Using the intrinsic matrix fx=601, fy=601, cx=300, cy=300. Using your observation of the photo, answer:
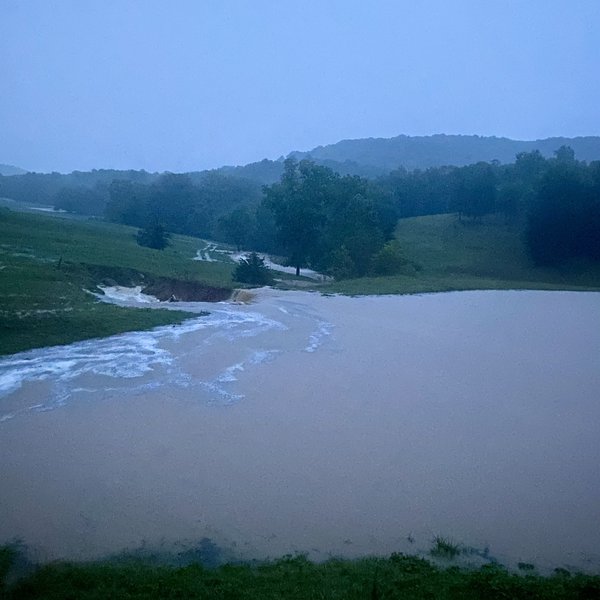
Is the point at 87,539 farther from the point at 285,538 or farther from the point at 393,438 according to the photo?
the point at 393,438

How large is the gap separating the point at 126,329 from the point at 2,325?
4298mm

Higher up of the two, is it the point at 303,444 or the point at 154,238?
the point at 154,238

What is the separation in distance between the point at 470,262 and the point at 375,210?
1048cm

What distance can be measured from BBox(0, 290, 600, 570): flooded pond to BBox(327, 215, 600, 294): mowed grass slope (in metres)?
15.9

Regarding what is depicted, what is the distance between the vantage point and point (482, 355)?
2244 centimetres

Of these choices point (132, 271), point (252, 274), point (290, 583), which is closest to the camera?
point (290, 583)

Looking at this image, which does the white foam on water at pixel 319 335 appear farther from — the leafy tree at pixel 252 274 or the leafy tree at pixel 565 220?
the leafy tree at pixel 565 220

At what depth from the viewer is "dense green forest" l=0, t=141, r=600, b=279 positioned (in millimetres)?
47344

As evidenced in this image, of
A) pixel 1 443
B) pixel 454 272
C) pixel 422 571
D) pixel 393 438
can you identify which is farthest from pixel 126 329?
pixel 454 272

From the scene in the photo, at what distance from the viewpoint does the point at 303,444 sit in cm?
1379

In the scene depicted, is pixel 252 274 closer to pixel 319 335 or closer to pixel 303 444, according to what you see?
pixel 319 335

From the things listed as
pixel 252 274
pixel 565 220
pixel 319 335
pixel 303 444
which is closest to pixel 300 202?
pixel 252 274

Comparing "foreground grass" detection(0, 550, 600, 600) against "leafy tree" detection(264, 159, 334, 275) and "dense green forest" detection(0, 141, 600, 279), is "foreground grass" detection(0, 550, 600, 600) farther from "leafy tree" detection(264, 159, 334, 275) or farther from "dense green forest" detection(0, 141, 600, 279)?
"leafy tree" detection(264, 159, 334, 275)

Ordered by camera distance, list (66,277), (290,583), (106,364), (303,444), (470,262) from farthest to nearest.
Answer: (470,262)
(66,277)
(106,364)
(303,444)
(290,583)
